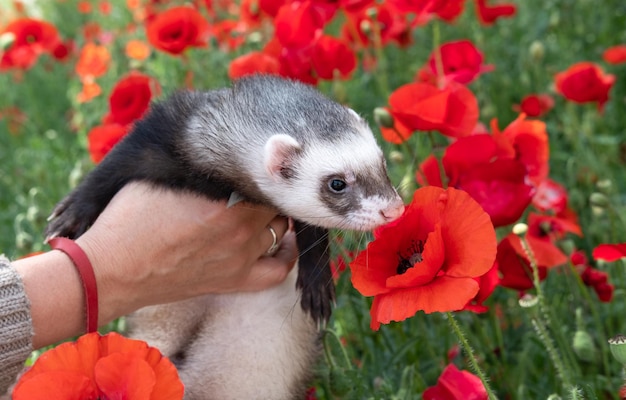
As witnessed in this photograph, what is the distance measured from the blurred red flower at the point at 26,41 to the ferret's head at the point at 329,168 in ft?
5.36

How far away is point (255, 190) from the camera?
1658mm

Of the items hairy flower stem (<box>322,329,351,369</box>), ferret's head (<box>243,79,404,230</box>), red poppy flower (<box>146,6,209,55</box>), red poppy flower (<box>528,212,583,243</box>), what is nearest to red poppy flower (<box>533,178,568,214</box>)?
red poppy flower (<box>528,212,583,243</box>)

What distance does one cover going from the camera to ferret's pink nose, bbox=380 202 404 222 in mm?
1370

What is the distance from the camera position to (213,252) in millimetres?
1731

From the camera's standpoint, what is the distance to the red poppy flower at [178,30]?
2.31m

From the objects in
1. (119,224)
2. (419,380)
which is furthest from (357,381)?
(119,224)

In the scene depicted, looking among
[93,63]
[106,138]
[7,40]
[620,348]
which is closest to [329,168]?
[620,348]

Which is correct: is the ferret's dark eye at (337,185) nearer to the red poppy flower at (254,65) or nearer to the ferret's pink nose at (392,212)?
the ferret's pink nose at (392,212)

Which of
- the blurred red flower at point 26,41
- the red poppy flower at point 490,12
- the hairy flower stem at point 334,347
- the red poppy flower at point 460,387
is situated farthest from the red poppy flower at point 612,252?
the blurred red flower at point 26,41

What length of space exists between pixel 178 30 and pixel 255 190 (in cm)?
87

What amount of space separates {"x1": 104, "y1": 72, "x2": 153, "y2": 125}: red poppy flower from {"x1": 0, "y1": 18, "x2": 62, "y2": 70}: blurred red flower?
99 cm

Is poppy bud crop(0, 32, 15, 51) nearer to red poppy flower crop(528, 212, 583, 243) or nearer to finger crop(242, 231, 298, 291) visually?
finger crop(242, 231, 298, 291)

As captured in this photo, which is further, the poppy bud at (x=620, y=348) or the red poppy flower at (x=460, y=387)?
the red poppy flower at (x=460, y=387)

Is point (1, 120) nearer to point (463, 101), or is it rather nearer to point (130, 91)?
point (130, 91)
